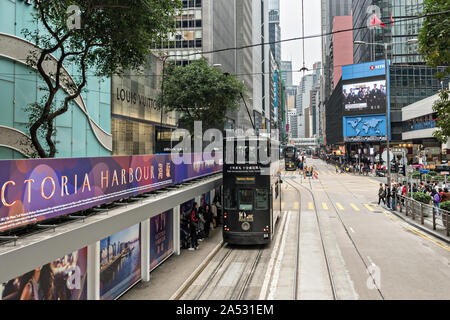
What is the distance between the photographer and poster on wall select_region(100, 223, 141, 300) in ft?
28.8

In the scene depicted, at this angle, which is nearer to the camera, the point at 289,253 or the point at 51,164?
the point at 51,164

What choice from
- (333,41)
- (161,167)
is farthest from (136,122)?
(333,41)

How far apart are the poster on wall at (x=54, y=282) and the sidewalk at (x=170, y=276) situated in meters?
2.17

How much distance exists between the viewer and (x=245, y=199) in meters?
14.5

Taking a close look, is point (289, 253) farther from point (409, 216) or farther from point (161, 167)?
point (409, 216)

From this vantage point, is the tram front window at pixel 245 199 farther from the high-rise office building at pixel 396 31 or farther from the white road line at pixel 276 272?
the high-rise office building at pixel 396 31

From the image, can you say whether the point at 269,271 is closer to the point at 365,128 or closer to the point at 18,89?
the point at 18,89

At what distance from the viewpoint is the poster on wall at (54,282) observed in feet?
19.5

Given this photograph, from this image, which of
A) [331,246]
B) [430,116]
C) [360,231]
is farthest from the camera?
[430,116]

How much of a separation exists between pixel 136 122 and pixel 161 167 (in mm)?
21337

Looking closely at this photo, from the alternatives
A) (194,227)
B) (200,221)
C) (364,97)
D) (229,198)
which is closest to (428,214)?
(229,198)

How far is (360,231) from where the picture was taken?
17875 millimetres
